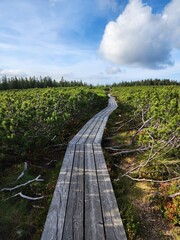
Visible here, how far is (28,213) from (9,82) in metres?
37.2

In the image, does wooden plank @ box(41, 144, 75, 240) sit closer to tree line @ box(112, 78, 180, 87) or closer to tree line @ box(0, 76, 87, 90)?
tree line @ box(0, 76, 87, 90)

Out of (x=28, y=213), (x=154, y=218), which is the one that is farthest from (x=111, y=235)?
(x=28, y=213)

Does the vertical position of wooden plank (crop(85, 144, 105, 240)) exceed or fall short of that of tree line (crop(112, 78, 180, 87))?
it falls short

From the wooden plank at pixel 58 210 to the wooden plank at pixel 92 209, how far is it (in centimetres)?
40

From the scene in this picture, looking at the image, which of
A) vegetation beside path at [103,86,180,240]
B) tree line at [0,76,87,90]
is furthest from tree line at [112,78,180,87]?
vegetation beside path at [103,86,180,240]

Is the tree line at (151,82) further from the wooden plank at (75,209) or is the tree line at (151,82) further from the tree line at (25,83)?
the wooden plank at (75,209)

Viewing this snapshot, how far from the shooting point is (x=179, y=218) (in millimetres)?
3797

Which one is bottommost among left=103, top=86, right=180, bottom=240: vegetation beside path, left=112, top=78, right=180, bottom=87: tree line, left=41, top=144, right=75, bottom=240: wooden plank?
left=103, top=86, right=180, bottom=240: vegetation beside path

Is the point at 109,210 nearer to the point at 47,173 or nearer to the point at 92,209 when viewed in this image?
the point at 92,209

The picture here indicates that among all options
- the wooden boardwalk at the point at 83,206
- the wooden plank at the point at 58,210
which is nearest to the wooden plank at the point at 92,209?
the wooden boardwalk at the point at 83,206

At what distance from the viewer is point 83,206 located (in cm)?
348

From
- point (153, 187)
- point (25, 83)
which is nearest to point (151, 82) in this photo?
point (25, 83)

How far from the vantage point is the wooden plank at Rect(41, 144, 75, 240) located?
2836 mm

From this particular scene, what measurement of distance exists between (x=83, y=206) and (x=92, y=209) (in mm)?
179
